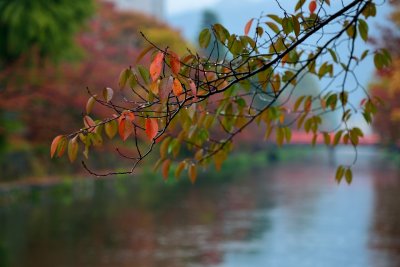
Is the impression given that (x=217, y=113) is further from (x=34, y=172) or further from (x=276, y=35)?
(x=34, y=172)

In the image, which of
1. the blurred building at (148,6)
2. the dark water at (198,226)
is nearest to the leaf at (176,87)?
the dark water at (198,226)

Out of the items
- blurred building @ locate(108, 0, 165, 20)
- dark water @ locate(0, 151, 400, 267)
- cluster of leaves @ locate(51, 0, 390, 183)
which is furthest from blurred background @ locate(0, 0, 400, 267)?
blurred building @ locate(108, 0, 165, 20)

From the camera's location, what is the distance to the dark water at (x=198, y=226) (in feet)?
39.3

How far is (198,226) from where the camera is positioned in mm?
15734

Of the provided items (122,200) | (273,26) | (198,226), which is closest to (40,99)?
(122,200)

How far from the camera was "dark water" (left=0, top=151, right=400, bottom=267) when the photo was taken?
1197 centimetres

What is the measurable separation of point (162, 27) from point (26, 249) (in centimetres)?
3296

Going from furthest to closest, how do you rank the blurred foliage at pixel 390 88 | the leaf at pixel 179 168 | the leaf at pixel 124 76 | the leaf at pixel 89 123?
1. the blurred foliage at pixel 390 88
2. the leaf at pixel 179 168
3. the leaf at pixel 89 123
4. the leaf at pixel 124 76

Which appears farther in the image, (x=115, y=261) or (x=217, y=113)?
(x=115, y=261)

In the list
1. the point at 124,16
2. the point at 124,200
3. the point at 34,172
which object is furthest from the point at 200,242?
the point at 124,16

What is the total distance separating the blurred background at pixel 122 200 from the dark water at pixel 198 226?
0.03 metres

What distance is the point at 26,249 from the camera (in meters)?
12.9

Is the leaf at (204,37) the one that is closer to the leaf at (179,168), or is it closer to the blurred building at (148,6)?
the leaf at (179,168)

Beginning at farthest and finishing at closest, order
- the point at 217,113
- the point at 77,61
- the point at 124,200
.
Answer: the point at 77,61 → the point at 124,200 → the point at 217,113
